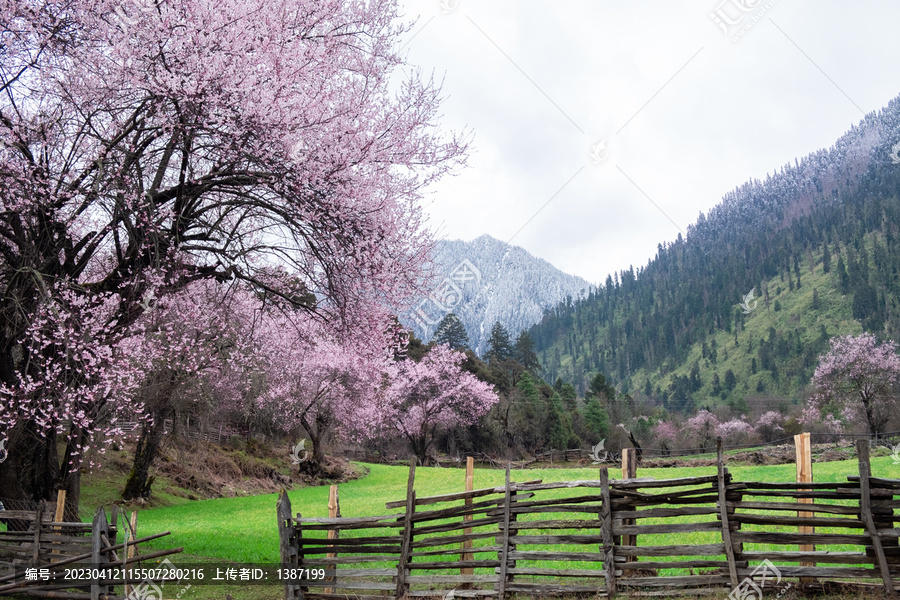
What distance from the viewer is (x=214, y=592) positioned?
424 inches

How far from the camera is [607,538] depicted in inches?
334

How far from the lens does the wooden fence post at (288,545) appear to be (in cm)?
982

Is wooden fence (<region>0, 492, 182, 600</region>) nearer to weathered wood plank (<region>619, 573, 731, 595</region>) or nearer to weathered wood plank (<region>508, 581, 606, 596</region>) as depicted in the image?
weathered wood plank (<region>508, 581, 606, 596</region>)

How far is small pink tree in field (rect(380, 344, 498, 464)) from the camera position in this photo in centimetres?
4959

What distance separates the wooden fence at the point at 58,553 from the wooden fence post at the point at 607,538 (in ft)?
21.3

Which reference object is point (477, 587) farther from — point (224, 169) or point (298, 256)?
point (224, 169)

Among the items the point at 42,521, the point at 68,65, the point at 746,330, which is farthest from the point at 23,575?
the point at 746,330

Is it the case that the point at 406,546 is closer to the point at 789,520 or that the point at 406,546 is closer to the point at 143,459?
the point at 789,520

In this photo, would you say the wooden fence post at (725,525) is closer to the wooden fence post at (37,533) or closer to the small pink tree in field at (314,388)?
the wooden fence post at (37,533)

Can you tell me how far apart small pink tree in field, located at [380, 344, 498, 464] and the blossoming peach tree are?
122 ft

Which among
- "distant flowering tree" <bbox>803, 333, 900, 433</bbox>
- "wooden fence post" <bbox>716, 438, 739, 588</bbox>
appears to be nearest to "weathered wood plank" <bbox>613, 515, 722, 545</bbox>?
"wooden fence post" <bbox>716, 438, 739, 588</bbox>

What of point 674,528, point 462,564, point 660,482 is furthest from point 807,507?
point 462,564

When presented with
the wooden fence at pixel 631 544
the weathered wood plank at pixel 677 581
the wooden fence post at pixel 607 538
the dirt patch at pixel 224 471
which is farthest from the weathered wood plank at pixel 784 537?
the dirt patch at pixel 224 471

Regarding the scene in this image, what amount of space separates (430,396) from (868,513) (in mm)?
43562
